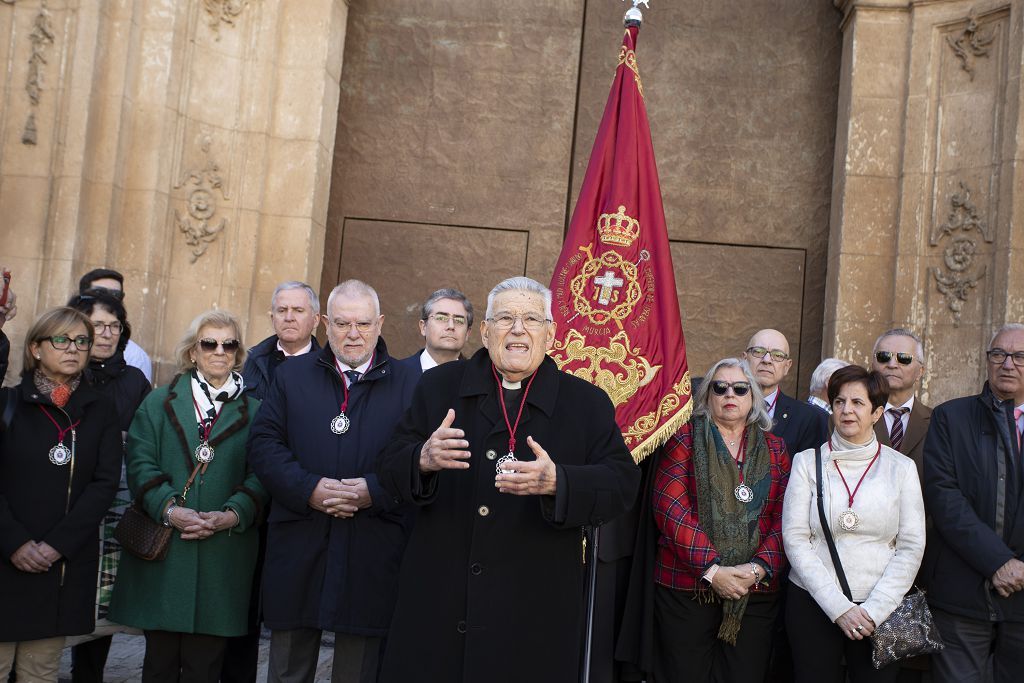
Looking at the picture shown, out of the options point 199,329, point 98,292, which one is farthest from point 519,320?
point 98,292

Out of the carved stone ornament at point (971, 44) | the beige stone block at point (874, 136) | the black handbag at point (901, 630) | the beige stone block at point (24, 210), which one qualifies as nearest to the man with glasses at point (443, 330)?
the black handbag at point (901, 630)

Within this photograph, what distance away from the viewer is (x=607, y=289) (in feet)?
16.5

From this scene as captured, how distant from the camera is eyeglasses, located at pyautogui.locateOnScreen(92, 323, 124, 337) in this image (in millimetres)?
5376

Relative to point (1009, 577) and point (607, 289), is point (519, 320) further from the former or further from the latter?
point (1009, 577)

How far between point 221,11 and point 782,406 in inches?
188

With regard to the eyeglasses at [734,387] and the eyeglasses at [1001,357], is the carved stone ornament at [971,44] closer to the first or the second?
the eyeglasses at [1001,357]

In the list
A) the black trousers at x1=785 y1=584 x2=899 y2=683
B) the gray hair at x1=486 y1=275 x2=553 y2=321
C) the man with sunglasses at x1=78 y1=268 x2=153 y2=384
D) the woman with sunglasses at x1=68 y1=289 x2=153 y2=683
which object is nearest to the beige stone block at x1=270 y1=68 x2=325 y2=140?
the man with sunglasses at x1=78 y1=268 x2=153 y2=384

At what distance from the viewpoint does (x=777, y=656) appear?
17.0 ft

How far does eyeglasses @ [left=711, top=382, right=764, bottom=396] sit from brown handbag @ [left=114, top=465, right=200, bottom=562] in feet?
7.66

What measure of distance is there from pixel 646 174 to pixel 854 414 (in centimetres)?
151

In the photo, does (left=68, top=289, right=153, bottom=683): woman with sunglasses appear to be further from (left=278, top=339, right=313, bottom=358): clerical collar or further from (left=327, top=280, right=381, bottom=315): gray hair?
(left=327, top=280, right=381, bottom=315): gray hair

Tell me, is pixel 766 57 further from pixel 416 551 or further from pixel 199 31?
pixel 416 551

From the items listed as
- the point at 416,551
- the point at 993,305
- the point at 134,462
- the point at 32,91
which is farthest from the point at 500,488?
the point at 32,91

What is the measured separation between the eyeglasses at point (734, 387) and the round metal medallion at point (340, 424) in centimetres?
163
